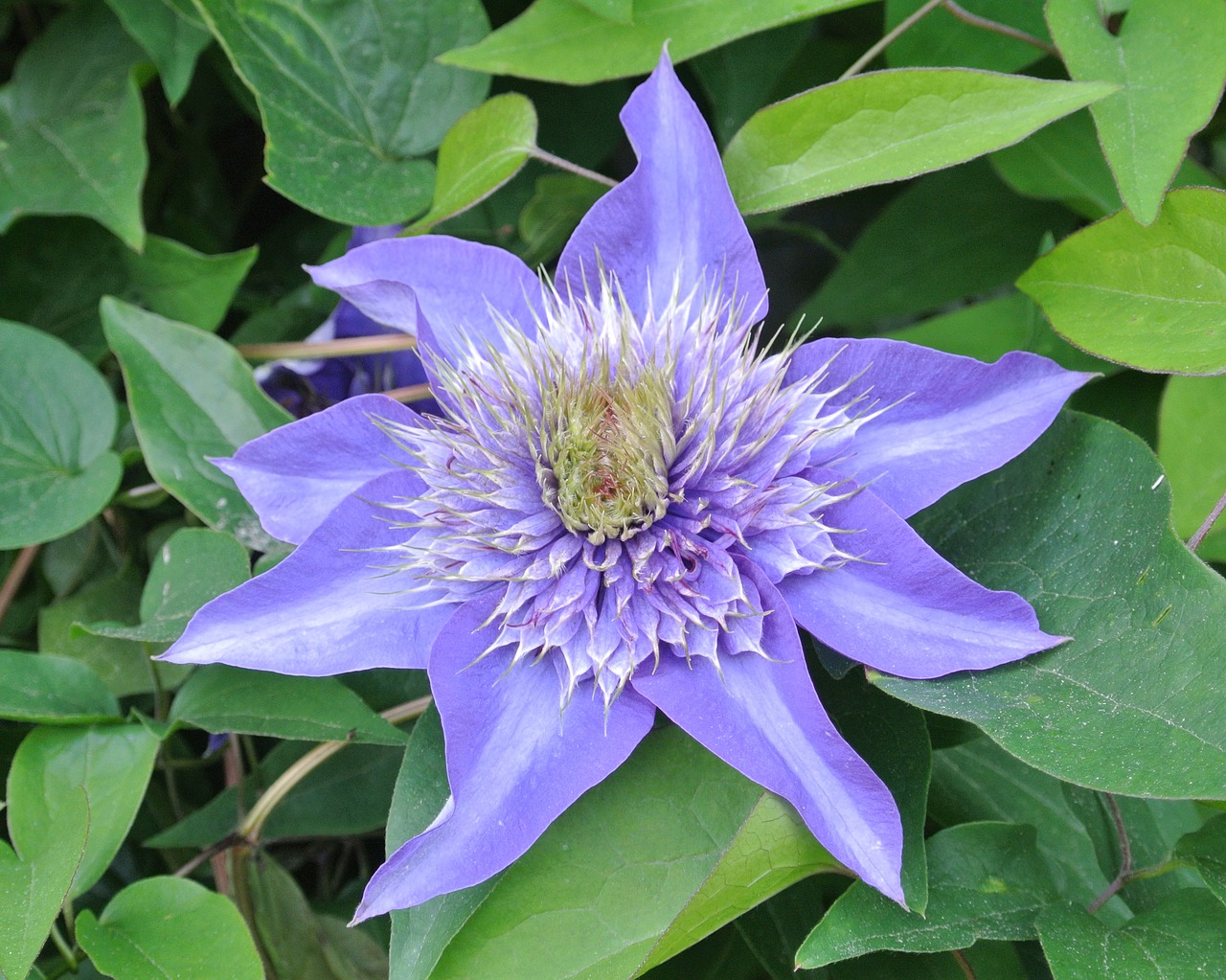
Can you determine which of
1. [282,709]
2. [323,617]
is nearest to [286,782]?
[282,709]

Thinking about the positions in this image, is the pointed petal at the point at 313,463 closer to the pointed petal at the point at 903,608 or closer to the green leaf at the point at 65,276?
the pointed petal at the point at 903,608

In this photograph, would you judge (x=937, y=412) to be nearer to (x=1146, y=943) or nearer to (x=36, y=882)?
(x=1146, y=943)

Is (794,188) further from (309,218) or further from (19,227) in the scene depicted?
(19,227)

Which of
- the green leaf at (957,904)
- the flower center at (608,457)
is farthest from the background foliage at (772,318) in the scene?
the flower center at (608,457)

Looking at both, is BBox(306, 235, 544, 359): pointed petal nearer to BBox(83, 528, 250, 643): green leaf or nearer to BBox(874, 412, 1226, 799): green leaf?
BBox(83, 528, 250, 643): green leaf

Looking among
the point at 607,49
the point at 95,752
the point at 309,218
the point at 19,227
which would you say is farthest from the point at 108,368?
the point at 607,49

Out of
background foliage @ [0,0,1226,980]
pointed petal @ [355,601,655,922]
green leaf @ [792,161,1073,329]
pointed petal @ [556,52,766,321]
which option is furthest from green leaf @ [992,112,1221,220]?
pointed petal @ [355,601,655,922]
